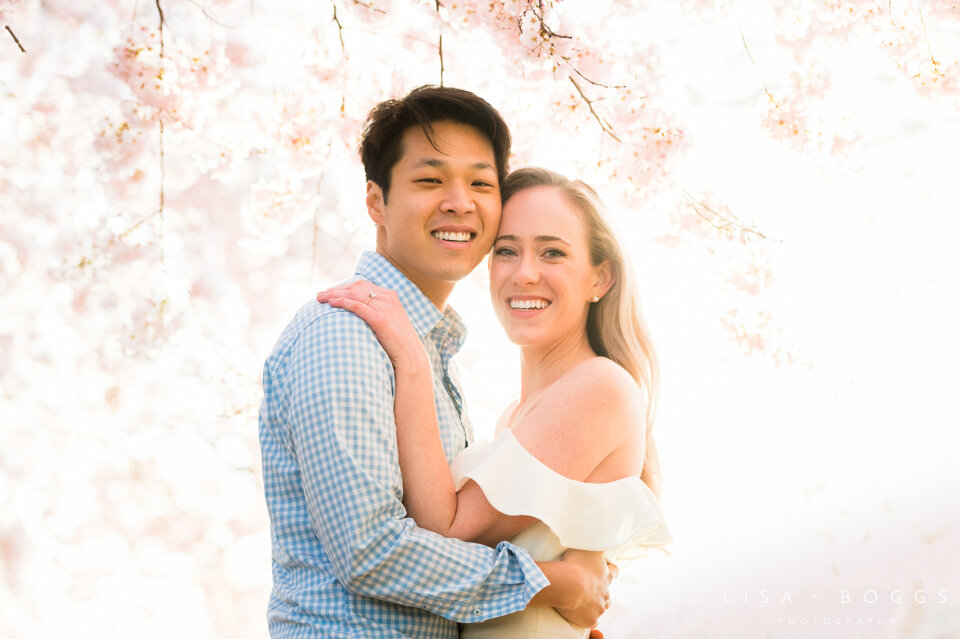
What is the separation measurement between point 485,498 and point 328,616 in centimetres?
35

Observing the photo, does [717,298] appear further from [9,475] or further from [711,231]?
[9,475]

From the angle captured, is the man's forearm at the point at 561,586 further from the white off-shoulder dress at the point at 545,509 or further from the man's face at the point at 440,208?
the man's face at the point at 440,208

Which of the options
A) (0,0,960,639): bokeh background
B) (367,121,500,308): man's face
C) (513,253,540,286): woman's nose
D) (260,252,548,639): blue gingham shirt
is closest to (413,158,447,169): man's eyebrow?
(367,121,500,308): man's face

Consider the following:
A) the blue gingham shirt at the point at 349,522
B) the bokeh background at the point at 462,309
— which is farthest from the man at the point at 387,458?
the bokeh background at the point at 462,309

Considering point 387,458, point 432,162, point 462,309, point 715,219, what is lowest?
point 387,458

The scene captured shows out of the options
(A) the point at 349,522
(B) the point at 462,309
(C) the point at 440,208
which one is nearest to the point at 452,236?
(C) the point at 440,208

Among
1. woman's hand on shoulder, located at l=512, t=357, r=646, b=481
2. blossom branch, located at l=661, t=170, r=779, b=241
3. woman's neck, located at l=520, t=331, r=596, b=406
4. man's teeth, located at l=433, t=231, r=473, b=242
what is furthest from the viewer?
blossom branch, located at l=661, t=170, r=779, b=241

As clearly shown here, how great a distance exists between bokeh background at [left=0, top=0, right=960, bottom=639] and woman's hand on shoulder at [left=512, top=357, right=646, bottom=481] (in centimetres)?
186

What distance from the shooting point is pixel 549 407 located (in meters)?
1.75

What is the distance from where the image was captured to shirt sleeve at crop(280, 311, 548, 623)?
4.60 ft

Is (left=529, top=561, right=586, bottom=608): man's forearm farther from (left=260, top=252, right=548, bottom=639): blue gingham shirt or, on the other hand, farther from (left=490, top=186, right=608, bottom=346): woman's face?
(left=490, top=186, right=608, bottom=346): woman's face

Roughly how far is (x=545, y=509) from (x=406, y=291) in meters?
0.55

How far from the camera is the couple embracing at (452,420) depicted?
1.44 m

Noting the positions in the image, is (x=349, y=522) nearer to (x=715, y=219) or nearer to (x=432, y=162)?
(x=432, y=162)
